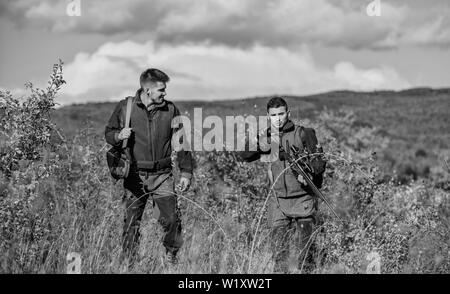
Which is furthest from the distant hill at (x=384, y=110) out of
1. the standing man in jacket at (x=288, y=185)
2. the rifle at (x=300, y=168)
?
the rifle at (x=300, y=168)

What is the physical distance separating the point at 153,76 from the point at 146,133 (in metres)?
0.53

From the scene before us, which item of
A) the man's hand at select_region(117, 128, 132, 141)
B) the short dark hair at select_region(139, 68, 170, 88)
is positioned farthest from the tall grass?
the short dark hair at select_region(139, 68, 170, 88)

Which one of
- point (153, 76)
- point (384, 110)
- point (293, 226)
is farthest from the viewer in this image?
point (384, 110)

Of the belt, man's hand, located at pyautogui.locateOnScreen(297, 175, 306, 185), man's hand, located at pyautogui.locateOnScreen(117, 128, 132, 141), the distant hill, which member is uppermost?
the distant hill

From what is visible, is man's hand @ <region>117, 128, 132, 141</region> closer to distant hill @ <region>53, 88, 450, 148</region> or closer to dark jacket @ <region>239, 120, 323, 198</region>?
dark jacket @ <region>239, 120, 323, 198</region>

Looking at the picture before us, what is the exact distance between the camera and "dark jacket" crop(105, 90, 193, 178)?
6000 millimetres

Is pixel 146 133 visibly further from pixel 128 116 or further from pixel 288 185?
pixel 288 185

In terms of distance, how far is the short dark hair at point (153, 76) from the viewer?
19.6ft

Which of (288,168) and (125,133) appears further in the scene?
(288,168)

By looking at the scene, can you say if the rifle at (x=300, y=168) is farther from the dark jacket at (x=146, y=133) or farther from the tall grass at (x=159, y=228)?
the dark jacket at (x=146, y=133)

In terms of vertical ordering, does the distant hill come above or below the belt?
above

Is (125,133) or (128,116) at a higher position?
(128,116)

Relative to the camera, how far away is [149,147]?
19.7 ft

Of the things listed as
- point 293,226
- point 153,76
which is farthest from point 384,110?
point 153,76
